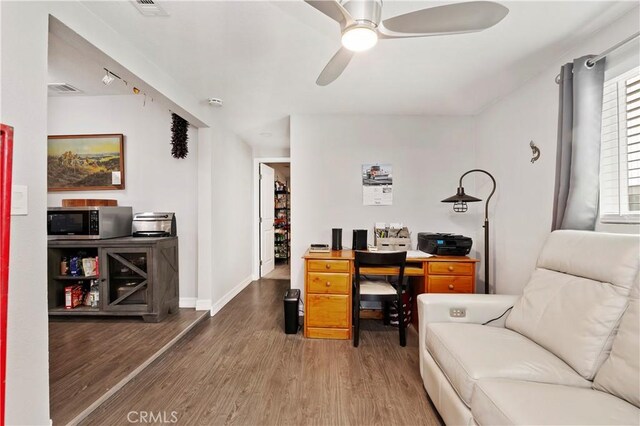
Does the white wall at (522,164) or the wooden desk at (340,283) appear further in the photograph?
the wooden desk at (340,283)

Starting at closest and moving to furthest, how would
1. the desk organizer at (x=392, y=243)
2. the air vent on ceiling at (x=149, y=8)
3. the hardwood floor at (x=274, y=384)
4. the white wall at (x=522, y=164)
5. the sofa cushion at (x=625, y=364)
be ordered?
the sofa cushion at (x=625, y=364) → the air vent on ceiling at (x=149, y=8) → the hardwood floor at (x=274, y=384) → the white wall at (x=522, y=164) → the desk organizer at (x=392, y=243)

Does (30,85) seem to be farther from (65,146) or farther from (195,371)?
(65,146)

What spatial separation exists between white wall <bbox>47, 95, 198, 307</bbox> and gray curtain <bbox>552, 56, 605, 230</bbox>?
3365 millimetres

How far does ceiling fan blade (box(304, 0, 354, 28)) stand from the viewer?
1158 mm

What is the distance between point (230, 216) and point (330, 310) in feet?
6.49

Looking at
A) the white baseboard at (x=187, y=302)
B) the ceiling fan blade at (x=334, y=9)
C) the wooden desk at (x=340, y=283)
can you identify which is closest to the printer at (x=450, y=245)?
the wooden desk at (x=340, y=283)

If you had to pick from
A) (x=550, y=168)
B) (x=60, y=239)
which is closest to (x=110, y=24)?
(x=60, y=239)

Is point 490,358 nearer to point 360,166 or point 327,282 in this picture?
point 327,282

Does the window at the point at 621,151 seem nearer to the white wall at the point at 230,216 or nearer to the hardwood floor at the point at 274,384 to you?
the hardwood floor at the point at 274,384

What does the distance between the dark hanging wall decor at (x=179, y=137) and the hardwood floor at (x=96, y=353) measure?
1.78 m

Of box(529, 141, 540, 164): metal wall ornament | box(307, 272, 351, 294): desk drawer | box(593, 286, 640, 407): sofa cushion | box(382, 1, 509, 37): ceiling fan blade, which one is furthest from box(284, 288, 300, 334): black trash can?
box(529, 141, 540, 164): metal wall ornament

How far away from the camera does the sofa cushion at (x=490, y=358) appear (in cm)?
122

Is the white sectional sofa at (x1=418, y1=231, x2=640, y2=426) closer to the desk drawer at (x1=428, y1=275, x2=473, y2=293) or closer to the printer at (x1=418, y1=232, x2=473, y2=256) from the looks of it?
the desk drawer at (x1=428, y1=275, x2=473, y2=293)

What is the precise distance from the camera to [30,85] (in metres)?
1.27
